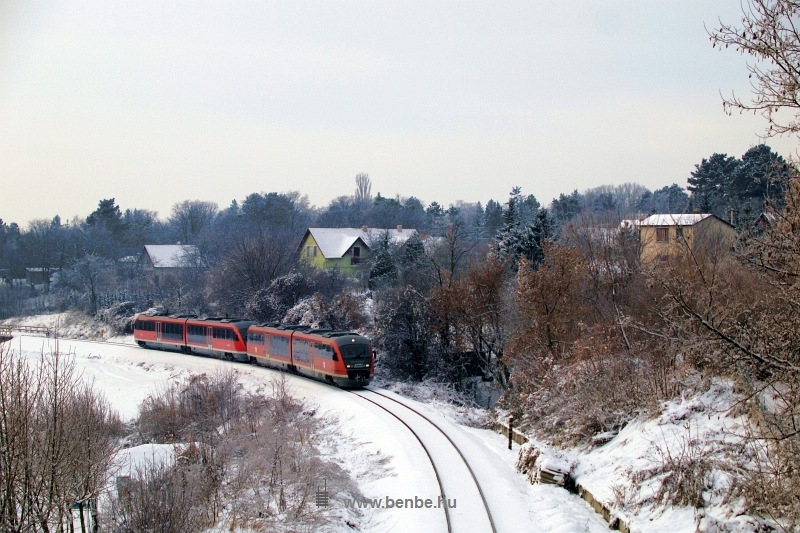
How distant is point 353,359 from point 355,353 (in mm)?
285

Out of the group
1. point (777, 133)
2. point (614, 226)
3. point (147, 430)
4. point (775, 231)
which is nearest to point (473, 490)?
point (775, 231)

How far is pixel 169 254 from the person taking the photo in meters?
90.6

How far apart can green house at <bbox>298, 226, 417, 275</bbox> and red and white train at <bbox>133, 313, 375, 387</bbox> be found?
22.6 m

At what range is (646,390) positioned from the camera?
1642cm

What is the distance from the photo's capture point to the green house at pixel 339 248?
222ft

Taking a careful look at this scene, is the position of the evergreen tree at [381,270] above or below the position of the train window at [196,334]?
above

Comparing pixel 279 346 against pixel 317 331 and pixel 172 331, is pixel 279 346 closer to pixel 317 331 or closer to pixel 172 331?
pixel 317 331

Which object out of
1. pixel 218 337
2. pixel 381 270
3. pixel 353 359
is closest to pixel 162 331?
pixel 218 337

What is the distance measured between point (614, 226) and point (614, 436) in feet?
90.3

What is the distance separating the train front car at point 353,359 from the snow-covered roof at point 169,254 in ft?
178

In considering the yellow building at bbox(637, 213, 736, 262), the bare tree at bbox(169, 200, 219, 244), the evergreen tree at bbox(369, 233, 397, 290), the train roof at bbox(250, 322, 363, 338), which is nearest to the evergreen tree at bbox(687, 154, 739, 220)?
the yellow building at bbox(637, 213, 736, 262)

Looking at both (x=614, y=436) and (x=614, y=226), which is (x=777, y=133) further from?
(x=614, y=226)

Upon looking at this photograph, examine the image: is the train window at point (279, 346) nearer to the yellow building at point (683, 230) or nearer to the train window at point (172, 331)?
the train window at point (172, 331)

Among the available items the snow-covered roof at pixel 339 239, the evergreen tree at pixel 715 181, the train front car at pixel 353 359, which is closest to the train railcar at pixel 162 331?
the train front car at pixel 353 359
